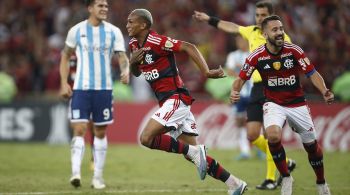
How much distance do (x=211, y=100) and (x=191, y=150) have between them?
9.62 metres

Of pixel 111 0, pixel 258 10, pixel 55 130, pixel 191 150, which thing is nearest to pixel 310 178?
pixel 258 10

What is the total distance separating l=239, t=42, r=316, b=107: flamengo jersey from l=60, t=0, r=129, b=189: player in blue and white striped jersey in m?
Answer: 2.45

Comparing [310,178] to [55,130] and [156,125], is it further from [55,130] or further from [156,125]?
[55,130]

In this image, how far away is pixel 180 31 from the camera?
21.1 metres

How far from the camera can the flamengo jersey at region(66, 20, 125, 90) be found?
1135 cm

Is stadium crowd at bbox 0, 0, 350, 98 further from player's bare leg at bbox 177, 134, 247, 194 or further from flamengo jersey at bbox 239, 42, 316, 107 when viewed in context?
player's bare leg at bbox 177, 134, 247, 194

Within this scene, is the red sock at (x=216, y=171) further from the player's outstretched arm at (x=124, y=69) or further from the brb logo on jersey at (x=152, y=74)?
the player's outstretched arm at (x=124, y=69)

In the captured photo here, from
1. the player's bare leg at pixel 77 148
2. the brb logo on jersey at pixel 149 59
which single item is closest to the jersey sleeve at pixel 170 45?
the brb logo on jersey at pixel 149 59

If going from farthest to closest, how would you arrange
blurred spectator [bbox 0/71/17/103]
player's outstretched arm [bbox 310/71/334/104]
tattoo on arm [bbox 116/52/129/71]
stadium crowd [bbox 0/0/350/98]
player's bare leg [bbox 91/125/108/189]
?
blurred spectator [bbox 0/71/17/103] < stadium crowd [bbox 0/0/350/98] < tattoo on arm [bbox 116/52/129/71] < player's bare leg [bbox 91/125/108/189] < player's outstretched arm [bbox 310/71/334/104]

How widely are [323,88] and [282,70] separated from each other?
0.58 meters

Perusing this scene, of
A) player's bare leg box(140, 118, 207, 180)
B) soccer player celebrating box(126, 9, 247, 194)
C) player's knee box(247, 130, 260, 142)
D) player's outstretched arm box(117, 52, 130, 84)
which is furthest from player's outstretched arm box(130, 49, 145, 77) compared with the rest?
player's knee box(247, 130, 260, 142)

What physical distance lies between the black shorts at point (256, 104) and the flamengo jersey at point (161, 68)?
2159 mm

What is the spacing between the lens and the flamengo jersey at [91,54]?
11.4 m

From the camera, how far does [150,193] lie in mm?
10320
